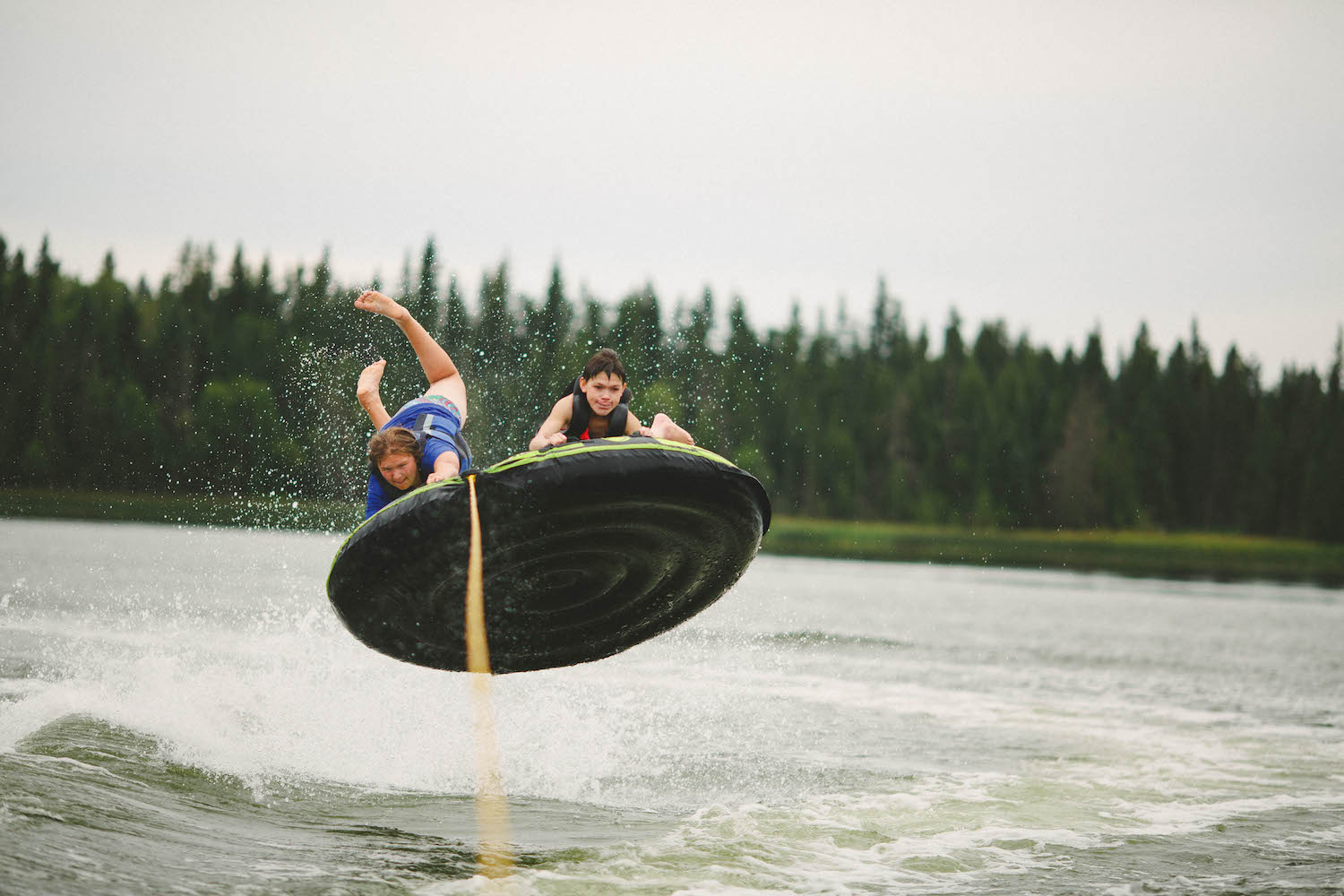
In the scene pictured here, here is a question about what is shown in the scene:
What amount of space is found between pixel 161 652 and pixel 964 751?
354 inches

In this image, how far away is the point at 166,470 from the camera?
49.9 m

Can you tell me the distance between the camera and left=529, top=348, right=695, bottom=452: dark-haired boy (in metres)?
7.64

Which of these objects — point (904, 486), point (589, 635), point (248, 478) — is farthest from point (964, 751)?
point (904, 486)

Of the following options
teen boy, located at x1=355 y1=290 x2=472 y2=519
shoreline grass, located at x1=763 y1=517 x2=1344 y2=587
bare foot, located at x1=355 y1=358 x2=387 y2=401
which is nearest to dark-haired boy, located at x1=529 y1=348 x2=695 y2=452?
teen boy, located at x1=355 y1=290 x2=472 y2=519

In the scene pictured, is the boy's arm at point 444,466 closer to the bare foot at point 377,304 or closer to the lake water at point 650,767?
the bare foot at point 377,304

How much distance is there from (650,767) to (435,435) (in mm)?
3661

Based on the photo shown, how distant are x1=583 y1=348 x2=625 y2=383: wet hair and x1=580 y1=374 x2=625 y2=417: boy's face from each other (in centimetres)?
2

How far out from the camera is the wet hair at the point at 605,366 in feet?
25.0

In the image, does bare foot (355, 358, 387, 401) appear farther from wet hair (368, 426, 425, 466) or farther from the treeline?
the treeline

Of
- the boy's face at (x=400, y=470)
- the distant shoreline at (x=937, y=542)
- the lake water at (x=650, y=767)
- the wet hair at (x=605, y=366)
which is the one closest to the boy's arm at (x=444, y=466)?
the boy's face at (x=400, y=470)

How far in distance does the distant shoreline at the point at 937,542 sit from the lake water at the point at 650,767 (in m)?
25.4

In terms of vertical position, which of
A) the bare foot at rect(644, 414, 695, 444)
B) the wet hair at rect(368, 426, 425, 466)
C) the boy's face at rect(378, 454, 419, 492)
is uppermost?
the bare foot at rect(644, 414, 695, 444)

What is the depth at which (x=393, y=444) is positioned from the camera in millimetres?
7453

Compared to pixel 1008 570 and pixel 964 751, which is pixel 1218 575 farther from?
pixel 964 751
